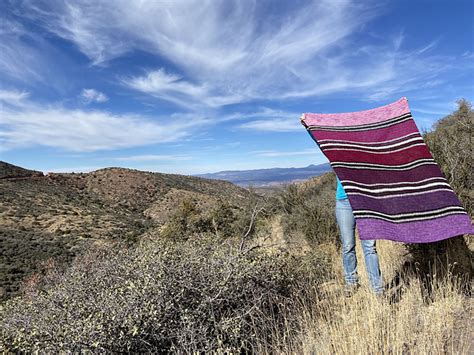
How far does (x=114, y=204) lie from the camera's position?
34406 millimetres

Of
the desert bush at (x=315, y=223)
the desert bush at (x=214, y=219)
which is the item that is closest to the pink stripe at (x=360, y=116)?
the desert bush at (x=315, y=223)

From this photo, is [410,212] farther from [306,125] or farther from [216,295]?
[216,295]

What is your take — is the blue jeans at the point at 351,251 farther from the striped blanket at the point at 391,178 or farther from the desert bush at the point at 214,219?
the desert bush at the point at 214,219

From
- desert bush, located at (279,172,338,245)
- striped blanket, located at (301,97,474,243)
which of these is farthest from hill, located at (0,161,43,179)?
striped blanket, located at (301,97,474,243)

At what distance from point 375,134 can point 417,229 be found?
43.3 inches

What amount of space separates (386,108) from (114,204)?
33.9 metres

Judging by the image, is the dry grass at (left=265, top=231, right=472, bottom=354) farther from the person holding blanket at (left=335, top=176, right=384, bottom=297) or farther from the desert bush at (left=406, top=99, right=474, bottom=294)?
the desert bush at (left=406, top=99, right=474, bottom=294)

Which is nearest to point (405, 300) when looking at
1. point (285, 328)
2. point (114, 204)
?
point (285, 328)

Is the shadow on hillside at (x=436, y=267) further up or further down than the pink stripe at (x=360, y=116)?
further down

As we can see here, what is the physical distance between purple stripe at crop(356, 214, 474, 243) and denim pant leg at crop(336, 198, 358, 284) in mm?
688

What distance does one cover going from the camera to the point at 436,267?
12.3ft

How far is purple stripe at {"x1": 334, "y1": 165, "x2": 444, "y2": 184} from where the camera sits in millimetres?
3016

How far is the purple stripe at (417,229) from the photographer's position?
270 centimetres

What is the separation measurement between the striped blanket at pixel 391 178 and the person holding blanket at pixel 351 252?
13.9 inches
